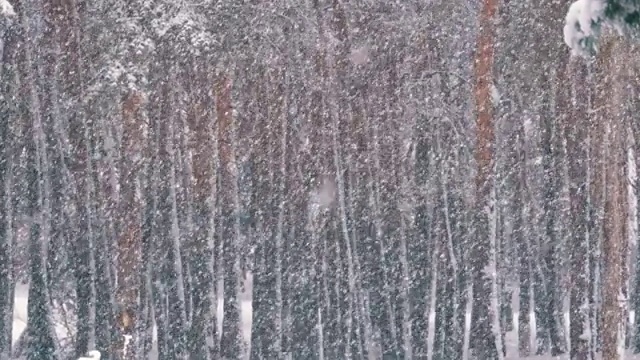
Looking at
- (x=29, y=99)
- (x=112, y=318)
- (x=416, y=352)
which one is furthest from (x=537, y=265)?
(x=29, y=99)

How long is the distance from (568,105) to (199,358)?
27.5ft

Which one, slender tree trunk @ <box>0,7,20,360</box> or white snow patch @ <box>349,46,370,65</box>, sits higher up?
white snow patch @ <box>349,46,370,65</box>

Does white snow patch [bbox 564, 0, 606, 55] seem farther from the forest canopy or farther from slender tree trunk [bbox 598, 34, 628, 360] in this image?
slender tree trunk [bbox 598, 34, 628, 360]

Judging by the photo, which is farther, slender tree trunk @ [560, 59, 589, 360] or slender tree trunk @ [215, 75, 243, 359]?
slender tree trunk @ [215, 75, 243, 359]

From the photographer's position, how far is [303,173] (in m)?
21.5

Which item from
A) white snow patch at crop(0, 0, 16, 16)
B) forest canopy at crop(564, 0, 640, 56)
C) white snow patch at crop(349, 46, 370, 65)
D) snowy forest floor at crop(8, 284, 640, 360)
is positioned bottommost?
snowy forest floor at crop(8, 284, 640, 360)

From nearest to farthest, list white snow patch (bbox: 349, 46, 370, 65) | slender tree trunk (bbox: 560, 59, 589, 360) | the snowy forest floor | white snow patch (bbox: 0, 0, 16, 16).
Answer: white snow patch (bbox: 0, 0, 16, 16) < slender tree trunk (bbox: 560, 59, 589, 360) < white snow patch (bbox: 349, 46, 370, 65) < the snowy forest floor

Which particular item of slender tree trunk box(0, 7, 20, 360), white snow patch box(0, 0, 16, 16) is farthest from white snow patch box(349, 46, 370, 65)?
white snow patch box(0, 0, 16, 16)

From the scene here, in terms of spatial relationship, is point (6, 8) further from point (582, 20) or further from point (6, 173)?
point (582, 20)

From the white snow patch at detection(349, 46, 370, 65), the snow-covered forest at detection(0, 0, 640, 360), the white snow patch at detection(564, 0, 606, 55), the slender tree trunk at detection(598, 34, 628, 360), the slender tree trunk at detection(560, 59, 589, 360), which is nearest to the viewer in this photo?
the white snow patch at detection(564, 0, 606, 55)

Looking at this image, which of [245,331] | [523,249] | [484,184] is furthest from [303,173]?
[245,331]

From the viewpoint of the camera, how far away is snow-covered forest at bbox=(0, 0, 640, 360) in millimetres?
18578

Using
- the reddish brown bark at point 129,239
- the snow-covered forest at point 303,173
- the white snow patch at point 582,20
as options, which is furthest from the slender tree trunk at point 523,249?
the white snow patch at point 582,20

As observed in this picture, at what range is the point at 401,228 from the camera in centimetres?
2323
